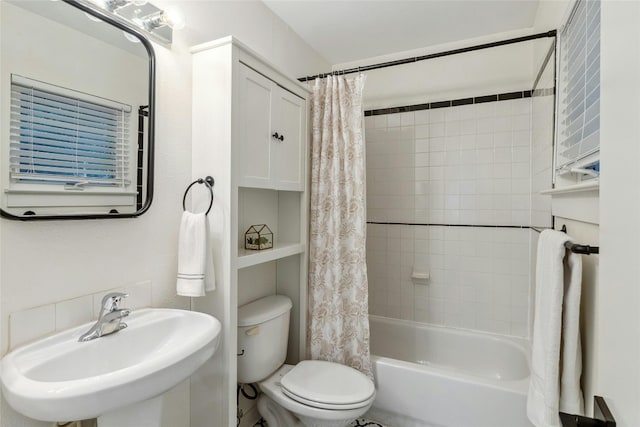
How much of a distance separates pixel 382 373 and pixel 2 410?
1.69 metres

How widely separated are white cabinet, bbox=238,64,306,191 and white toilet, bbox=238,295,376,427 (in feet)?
→ 2.33

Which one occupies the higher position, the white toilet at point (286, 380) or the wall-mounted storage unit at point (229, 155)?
the wall-mounted storage unit at point (229, 155)

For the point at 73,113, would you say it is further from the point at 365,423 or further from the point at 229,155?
the point at 365,423

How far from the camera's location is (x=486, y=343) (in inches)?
96.4

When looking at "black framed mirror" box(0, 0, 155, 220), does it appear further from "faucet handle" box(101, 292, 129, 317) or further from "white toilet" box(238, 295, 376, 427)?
"white toilet" box(238, 295, 376, 427)

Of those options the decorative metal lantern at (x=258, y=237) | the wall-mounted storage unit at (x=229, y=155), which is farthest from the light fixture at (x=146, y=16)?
the decorative metal lantern at (x=258, y=237)

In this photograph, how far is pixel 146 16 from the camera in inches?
51.3

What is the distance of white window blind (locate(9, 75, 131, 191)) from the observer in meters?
0.98

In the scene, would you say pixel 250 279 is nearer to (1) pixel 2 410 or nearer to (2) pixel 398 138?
(1) pixel 2 410

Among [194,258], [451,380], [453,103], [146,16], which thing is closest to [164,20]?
[146,16]

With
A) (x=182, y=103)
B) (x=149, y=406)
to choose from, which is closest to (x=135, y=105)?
(x=182, y=103)

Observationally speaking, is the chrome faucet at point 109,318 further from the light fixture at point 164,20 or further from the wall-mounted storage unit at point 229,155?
the light fixture at point 164,20

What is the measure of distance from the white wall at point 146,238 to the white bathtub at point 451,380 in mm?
1057

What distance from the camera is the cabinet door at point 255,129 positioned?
153 centimetres
